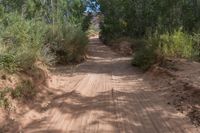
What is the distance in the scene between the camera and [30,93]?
31.8ft

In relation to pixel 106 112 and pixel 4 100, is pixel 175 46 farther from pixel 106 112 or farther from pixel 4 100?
pixel 4 100

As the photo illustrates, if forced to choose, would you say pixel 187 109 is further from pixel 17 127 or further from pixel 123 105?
pixel 17 127

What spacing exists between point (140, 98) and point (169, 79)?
8.88 feet

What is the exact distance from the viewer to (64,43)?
20062 millimetres

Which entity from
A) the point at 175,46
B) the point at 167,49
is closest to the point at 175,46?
the point at 175,46

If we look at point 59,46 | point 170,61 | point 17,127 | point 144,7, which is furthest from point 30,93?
point 144,7

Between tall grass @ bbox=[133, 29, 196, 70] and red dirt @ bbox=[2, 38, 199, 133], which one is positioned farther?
tall grass @ bbox=[133, 29, 196, 70]

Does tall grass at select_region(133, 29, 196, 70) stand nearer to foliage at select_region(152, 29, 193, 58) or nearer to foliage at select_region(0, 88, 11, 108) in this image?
foliage at select_region(152, 29, 193, 58)

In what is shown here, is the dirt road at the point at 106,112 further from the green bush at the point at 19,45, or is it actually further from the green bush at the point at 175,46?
the green bush at the point at 175,46

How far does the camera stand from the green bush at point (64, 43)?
19.6m

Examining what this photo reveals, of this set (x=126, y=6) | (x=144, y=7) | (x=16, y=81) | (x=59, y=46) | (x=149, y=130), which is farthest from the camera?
(x=126, y=6)

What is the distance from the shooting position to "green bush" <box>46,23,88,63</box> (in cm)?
1959

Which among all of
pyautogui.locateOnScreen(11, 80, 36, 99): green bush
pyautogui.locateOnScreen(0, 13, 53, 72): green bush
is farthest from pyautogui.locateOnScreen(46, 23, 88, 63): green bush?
pyautogui.locateOnScreen(11, 80, 36, 99): green bush

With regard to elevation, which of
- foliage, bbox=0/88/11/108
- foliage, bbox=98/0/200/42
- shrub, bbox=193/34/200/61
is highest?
foliage, bbox=98/0/200/42
